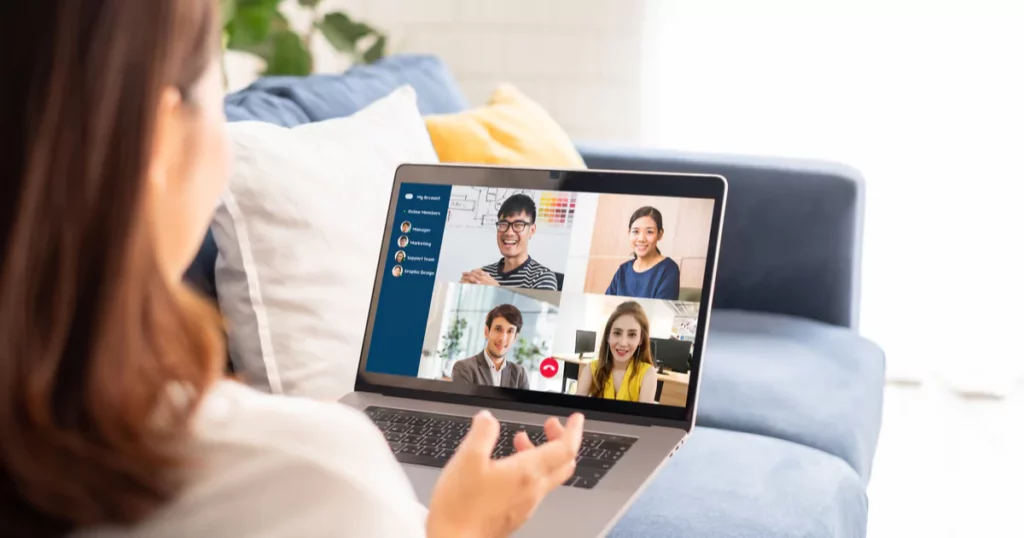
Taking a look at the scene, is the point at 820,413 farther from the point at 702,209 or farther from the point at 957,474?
the point at 957,474

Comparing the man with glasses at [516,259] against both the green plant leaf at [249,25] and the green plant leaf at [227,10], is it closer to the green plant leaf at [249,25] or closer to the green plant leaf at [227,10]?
the green plant leaf at [227,10]

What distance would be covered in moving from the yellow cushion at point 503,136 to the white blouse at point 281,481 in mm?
1091

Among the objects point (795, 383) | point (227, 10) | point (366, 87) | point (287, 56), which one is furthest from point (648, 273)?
point (287, 56)

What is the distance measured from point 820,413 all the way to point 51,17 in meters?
1.28

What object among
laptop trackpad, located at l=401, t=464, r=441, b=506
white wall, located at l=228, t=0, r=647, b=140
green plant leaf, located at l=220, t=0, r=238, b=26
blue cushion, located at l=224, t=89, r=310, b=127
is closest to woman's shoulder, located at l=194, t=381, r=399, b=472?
laptop trackpad, located at l=401, t=464, r=441, b=506

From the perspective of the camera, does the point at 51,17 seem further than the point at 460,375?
No

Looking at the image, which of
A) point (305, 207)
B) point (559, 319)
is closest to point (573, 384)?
point (559, 319)

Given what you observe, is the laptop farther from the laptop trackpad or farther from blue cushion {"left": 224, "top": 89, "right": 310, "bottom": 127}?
blue cushion {"left": 224, "top": 89, "right": 310, "bottom": 127}

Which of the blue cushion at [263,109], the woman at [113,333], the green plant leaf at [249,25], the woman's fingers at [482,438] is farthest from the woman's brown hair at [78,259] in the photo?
the green plant leaf at [249,25]

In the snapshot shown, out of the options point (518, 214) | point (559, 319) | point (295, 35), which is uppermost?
point (295, 35)

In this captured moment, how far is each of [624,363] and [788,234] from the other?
1.04m

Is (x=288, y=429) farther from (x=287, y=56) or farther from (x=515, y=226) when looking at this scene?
(x=287, y=56)

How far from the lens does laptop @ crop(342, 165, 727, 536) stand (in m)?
1.06

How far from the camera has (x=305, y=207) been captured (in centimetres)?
117
